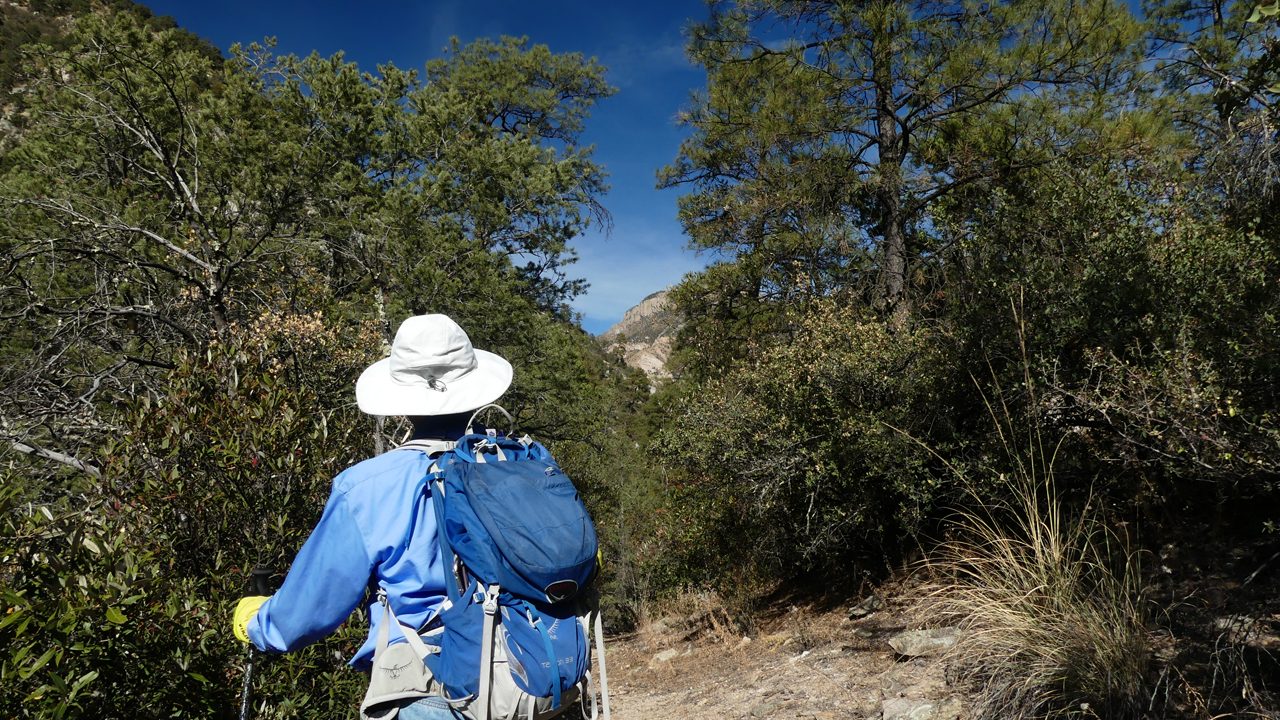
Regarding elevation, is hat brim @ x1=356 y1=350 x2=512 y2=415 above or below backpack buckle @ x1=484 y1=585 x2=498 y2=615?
above

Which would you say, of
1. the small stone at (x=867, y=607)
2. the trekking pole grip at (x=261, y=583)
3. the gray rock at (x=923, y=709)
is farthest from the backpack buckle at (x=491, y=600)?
the small stone at (x=867, y=607)

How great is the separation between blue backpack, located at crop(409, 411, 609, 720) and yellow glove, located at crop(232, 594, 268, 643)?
487mm

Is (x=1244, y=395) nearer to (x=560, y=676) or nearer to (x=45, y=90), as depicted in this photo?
(x=560, y=676)

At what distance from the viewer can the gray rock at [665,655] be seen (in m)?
8.19

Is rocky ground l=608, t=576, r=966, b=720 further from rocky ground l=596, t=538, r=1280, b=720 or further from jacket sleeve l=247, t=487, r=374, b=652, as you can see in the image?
jacket sleeve l=247, t=487, r=374, b=652

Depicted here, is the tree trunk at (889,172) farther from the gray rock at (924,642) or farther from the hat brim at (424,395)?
the hat brim at (424,395)

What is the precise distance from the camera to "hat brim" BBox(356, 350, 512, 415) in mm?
1785

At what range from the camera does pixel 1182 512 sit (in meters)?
5.09

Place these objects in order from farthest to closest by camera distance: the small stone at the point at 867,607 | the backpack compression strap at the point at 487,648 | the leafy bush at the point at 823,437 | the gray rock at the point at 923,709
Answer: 1. the small stone at the point at 867,607
2. the leafy bush at the point at 823,437
3. the gray rock at the point at 923,709
4. the backpack compression strap at the point at 487,648

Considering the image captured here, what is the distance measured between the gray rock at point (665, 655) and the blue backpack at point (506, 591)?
23.6ft

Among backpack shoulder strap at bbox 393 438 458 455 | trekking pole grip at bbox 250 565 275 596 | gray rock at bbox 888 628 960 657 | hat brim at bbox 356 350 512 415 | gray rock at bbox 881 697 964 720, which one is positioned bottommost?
gray rock at bbox 888 628 960 657

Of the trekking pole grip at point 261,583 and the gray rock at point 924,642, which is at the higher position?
the trekking pole grip at point 261,583

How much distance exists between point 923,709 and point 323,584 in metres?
3.03

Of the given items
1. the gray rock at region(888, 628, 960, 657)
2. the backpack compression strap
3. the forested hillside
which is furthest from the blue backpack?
the gray rock at region(888, 628, 960, 657)
